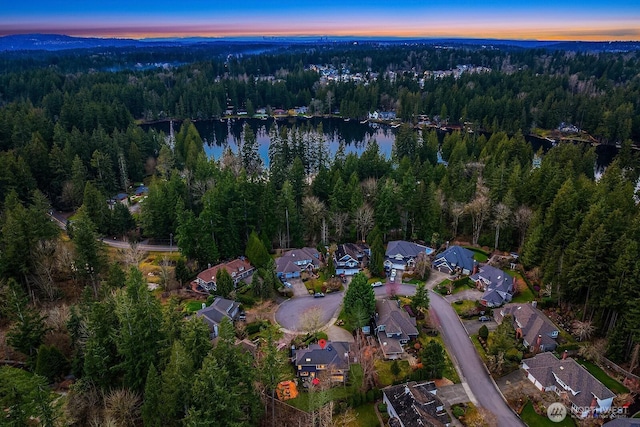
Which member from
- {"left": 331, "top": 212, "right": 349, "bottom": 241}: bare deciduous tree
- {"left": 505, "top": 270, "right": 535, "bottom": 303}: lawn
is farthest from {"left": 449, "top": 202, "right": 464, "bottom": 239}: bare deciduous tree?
{"left": 331, "top": 212, "right": 349, "bottom": 241}: bare deciduous tree

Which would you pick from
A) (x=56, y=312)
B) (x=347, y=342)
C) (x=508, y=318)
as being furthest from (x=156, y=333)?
(x=508, y=318)

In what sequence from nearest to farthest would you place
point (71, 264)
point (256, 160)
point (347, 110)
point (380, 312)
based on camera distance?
point (380, 312) < point (71, 264) < point (256, 160) < point (347, 110)

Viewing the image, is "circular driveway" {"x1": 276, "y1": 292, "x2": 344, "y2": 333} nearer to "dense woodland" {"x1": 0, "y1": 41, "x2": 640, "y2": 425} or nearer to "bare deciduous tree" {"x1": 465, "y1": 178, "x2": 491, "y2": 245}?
"dense woodland" {"x1": 0, "y1": 41, "x2": 640, "y2": 425}

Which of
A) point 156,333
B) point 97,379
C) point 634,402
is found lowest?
point 634,402

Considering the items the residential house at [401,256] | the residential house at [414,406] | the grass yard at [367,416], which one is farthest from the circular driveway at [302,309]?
the residential house at [414,406]

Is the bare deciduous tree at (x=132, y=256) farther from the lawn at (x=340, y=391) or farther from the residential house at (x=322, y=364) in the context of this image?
the lawn at (x=340, y=391)

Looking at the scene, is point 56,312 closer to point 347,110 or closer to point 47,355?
point 47,355
